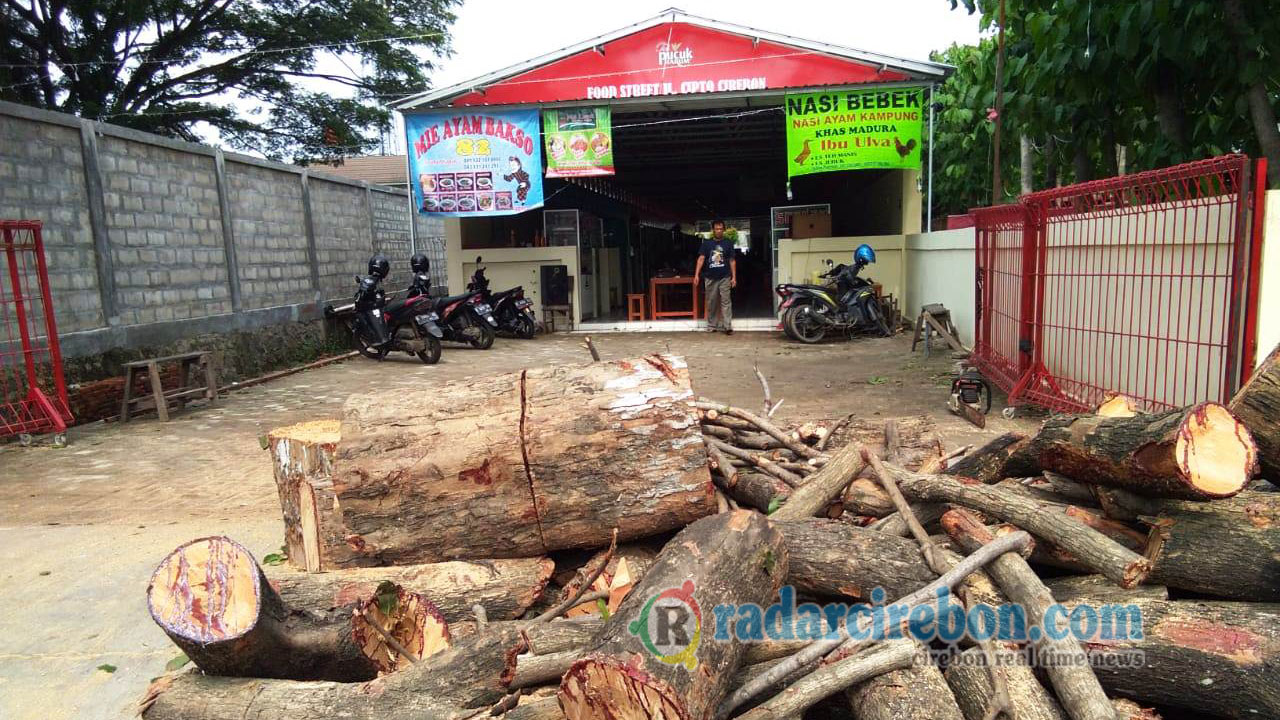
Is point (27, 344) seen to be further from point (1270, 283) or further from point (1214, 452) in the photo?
point (1270, 283)

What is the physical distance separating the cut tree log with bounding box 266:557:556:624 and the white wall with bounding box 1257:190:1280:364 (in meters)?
3.98

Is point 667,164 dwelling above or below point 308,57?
below

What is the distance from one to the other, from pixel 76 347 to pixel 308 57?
12.6m

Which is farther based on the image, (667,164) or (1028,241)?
(667,164)

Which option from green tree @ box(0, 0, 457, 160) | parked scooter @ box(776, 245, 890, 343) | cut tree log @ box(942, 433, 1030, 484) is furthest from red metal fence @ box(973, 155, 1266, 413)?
green tree @ box(0, 0, 457, 160)

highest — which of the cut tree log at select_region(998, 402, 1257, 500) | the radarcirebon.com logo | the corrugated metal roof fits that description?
the corrugated metal roof

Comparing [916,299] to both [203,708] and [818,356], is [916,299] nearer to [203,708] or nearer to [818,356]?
[818,356]

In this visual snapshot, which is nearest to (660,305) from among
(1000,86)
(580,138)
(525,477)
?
(580,138)

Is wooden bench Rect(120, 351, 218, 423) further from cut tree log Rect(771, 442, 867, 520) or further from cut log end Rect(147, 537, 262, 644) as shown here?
cut tree log Rect(771, 442, 867, 520)

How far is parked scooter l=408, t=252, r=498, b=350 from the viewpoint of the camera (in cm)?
1181

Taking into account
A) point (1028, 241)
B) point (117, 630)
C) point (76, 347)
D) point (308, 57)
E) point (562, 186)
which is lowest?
point (117, 630)

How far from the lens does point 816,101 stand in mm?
12094

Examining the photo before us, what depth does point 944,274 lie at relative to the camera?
10828 mm

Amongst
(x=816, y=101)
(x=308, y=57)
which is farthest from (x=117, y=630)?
(x=308, y=57)
